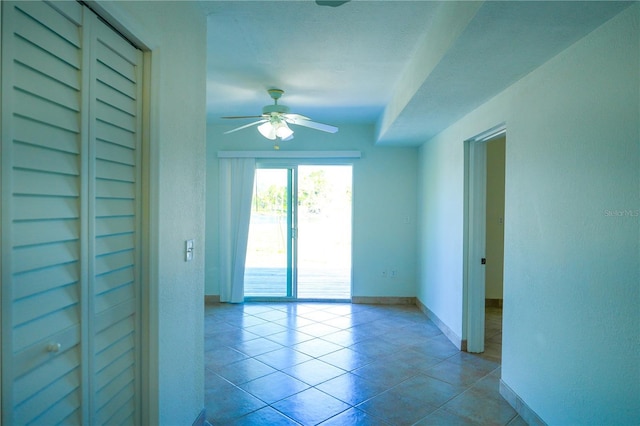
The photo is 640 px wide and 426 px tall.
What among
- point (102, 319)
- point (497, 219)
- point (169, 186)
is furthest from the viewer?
point (497, 219)

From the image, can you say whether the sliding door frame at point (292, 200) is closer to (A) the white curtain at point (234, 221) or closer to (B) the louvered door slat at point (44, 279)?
(A) the white curtain at point (234, 221)

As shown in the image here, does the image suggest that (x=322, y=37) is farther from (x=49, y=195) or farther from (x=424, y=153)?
(x=424, y=153)

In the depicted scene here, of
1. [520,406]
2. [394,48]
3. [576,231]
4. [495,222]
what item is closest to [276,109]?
[394,48]

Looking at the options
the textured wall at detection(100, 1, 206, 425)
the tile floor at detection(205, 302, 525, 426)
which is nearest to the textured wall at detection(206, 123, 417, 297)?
the tile floor at detection(205, 302, 525, 426)

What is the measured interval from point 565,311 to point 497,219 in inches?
133

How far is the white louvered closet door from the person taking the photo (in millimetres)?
1012

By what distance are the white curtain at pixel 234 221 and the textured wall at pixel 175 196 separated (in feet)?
10.2

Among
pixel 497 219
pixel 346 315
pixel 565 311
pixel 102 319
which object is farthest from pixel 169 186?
pixel 497 219

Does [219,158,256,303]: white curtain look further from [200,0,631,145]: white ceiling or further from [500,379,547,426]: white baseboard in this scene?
[500,379,547,426]: white baseboard

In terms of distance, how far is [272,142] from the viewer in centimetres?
541

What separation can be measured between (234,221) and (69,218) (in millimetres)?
4176

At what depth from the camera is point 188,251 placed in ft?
6.59

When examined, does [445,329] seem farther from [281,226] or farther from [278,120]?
[278,120]

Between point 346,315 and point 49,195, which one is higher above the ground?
point 49,195
